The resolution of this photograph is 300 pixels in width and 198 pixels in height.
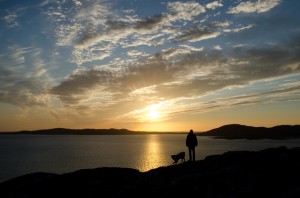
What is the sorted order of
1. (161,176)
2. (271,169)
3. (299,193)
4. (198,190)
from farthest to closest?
(161,176) → (271,169) → (198,190) → (299,193)

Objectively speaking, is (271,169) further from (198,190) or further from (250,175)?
(198,190)

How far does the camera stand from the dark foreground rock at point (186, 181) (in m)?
13.5

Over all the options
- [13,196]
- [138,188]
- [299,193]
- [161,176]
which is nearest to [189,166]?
[161,176]

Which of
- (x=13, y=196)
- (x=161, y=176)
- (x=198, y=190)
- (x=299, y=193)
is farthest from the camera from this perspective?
(x=161, y=176)

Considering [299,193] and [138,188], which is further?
[138,188]

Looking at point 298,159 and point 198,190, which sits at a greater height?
point 298,159

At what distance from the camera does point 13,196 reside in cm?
1633

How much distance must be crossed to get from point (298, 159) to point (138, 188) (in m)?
9.52

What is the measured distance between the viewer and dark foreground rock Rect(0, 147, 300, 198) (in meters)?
13.5

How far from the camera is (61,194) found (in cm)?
1680

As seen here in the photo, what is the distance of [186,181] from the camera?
1507 centimetres

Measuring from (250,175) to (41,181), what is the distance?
12.4 meters

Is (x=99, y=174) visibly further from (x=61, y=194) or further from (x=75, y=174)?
(x=61, y=194)

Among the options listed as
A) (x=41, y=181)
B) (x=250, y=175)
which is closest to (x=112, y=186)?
(x=41, y=181)
